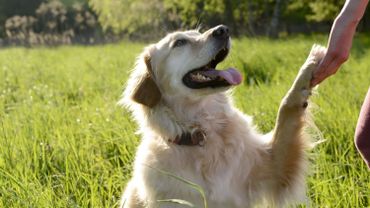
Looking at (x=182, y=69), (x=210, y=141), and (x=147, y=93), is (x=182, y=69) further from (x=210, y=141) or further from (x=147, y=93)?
(x=210, y=141)

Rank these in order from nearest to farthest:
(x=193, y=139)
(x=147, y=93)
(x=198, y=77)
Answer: (x=193, y=139) → (x=147, y=93) → (x=198, y=77)

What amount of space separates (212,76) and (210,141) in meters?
0.40

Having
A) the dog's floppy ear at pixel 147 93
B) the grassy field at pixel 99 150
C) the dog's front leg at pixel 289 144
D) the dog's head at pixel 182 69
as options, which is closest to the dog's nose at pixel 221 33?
the dog's head at pixel 182 69

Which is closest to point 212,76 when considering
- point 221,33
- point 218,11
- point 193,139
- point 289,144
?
point 221,33

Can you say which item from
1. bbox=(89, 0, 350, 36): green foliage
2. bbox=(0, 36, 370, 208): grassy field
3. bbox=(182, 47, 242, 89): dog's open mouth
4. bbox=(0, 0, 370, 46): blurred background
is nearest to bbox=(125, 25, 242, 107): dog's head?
bbox=(182, 47, 242, 89): dog's open mouth

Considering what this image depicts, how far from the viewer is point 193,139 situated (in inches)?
125

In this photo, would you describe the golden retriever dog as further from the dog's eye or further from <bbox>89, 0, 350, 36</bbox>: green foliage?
<bbox>89, 0, 350, 36</bbox>: green foliage

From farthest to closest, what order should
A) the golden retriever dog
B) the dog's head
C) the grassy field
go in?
1. the dog's head
2. the grassy field
3. the golden retriever dog

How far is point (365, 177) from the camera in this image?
339cm

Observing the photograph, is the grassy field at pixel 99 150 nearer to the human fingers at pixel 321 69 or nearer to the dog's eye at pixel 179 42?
the human fingers at pixel 321 69

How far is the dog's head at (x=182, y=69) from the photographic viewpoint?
326 centimetres

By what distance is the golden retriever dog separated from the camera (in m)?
2.97

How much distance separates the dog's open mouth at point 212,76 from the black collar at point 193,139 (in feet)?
0.90

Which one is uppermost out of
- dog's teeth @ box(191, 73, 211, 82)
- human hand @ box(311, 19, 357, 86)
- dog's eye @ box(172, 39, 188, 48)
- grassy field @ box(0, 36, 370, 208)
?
human hand @ box(311, 19, 357, 86)
